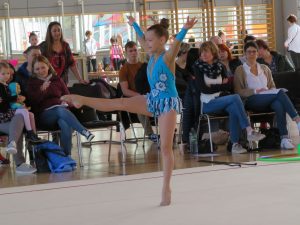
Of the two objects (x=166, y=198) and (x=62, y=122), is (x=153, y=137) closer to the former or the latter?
(x=62, y=122)

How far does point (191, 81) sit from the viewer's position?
7.31 m

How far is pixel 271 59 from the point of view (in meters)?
8.47

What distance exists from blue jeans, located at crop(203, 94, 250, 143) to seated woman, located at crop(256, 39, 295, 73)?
151 centimetres

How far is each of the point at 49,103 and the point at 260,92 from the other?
238cm

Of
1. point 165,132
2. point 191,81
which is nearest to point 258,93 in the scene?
point 191,81

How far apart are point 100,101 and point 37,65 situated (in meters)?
2.25

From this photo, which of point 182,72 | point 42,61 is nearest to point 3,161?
point 42,61

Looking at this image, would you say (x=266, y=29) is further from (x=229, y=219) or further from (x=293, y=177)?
(x=229, y=219)

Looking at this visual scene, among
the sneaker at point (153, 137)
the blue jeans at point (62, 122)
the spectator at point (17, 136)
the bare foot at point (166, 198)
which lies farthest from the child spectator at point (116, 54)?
the bare foot at point (166, 198)

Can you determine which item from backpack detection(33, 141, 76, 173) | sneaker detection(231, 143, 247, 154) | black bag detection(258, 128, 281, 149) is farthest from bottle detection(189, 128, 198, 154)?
backpack detection(33, 141, 76, 173)

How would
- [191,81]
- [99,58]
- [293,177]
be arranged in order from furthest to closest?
[99,58] < [191,81] < [293,177]

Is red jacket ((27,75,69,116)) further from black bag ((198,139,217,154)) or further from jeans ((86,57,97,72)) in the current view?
jeans ((86,57,97,72))

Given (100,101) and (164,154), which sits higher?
(100,101)

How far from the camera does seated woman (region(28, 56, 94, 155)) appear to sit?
21.4 feet
